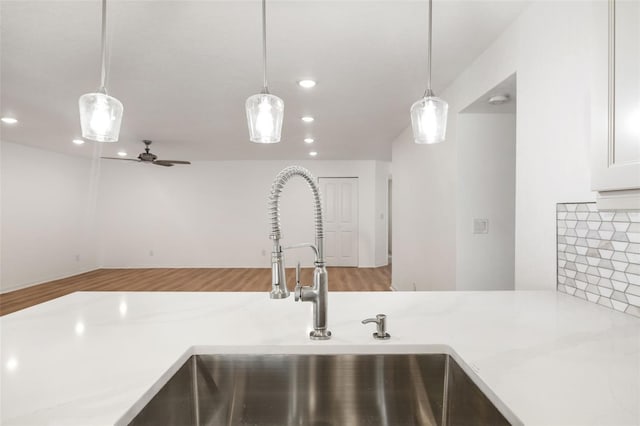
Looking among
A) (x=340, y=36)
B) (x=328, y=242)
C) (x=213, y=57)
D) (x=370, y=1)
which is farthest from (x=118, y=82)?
(x=328, y=242)

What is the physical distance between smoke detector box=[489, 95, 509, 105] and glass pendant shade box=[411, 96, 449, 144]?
4.95 feet

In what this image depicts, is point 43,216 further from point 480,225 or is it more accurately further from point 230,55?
point 480,225

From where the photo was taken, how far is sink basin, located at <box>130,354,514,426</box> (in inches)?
38.0

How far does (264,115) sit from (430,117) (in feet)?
1.97

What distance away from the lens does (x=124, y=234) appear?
8.00 m

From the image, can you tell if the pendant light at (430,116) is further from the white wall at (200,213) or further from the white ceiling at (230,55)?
the white wall at (200,213)

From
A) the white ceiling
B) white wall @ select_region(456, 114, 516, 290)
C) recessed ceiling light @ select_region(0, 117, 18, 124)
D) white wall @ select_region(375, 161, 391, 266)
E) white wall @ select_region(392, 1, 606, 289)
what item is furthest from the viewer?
white wall @ select_region(375, 161, 391, 266)

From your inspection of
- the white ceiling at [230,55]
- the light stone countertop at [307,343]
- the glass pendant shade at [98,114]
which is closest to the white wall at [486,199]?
the white ceiling at [230,55]

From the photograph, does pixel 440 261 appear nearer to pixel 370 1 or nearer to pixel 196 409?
pixel 370 1

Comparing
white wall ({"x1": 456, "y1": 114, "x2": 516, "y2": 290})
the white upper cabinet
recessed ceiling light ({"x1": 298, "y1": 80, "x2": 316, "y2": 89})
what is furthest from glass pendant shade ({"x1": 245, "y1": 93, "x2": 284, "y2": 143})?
white wall ({"x1": 456, "y1": 114, "x2": 516, "y2": 290})

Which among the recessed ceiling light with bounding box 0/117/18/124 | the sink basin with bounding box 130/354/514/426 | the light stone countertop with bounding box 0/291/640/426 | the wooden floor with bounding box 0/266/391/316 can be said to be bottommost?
the wooden floor with bounding box 0/266/391/316

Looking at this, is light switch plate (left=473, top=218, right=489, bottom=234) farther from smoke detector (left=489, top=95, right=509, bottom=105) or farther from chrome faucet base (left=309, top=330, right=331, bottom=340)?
chrome faucet base (left=309, top=330, right=331, bottom=340)

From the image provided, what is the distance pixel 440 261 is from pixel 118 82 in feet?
10.9

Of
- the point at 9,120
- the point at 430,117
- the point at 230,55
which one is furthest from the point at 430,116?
the point at 9,120
